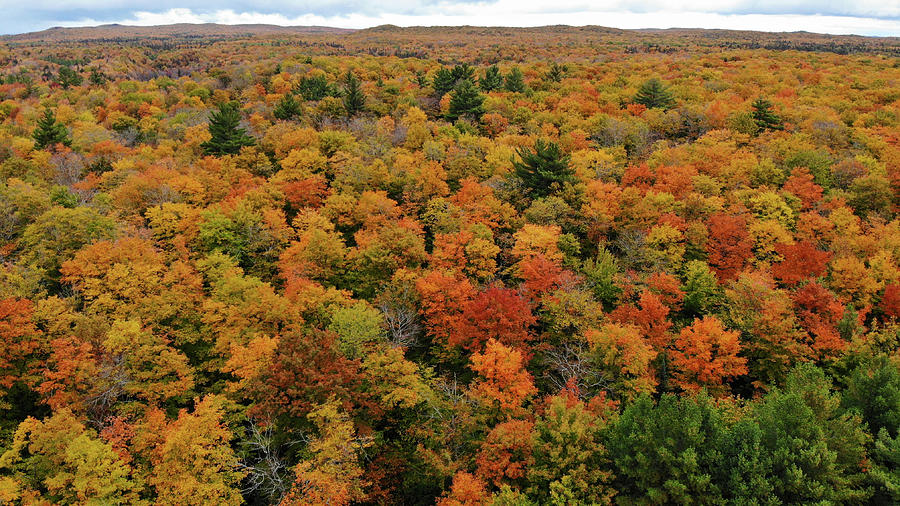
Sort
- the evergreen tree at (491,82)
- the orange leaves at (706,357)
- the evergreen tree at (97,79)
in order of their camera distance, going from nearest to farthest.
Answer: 1. the orange leaves at (706,357)
2. the evergreen tree at (491,82)
3. the evergreen tree at (97,79)

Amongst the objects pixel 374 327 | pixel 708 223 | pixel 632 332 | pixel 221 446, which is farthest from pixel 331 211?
pixel 708 223

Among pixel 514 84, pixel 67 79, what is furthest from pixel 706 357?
pixel 67 79

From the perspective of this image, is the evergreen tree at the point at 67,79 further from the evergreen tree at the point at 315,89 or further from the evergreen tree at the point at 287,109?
the evergreen tree at the point at 287,109

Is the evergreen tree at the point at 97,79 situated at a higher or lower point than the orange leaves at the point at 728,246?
higher

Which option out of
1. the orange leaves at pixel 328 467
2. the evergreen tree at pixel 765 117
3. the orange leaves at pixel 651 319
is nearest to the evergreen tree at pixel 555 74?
the evergreen tree at pixel 765 117

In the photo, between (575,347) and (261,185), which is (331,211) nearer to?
(261,185)

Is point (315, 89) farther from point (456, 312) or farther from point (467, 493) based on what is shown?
point (467, 493)

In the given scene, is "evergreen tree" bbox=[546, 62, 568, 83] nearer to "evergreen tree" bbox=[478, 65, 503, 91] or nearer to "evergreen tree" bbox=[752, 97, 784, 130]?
"evergreen tree" bbox=[478, 65, 503, 91]
